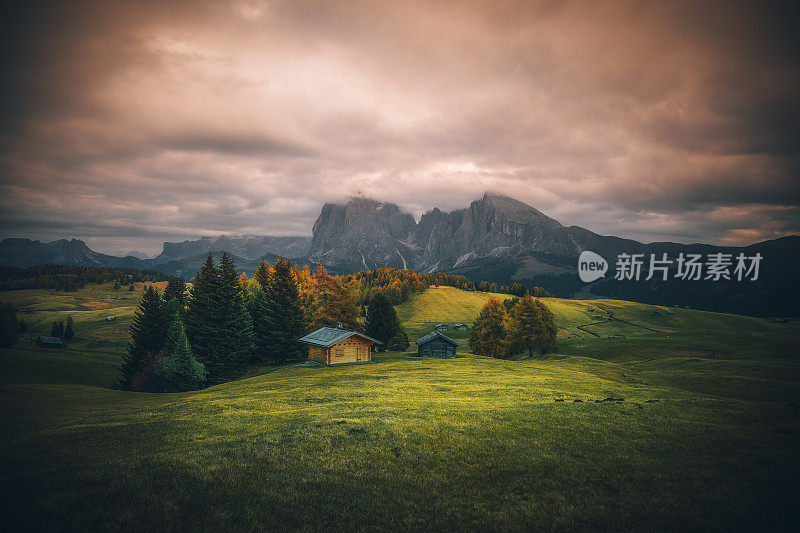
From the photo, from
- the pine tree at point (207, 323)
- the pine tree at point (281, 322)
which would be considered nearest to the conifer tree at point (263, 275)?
the pine tree at point (281, 322)

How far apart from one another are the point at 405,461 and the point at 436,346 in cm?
5932

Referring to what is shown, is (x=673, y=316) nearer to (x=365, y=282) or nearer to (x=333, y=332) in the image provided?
(x=365, y=282)

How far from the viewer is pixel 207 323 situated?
5397 centimetres

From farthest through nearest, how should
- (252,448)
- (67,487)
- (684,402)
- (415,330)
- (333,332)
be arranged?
(415,330), (333,332), (684,402), (252,448), (67,487)

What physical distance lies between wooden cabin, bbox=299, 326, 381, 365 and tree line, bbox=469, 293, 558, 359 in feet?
95.1

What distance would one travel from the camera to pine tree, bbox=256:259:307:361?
62469 millimetres

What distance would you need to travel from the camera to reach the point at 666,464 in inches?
553

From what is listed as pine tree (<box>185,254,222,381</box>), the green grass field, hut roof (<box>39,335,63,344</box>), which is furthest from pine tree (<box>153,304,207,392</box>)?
hut roof (<box>39,335,63,344</box>)

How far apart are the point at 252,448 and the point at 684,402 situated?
98.6 ft

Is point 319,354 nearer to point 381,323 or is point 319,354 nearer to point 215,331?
point 215,331

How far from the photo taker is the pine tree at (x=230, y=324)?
53656 millimetres

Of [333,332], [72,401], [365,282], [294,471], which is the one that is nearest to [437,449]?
[294,471]

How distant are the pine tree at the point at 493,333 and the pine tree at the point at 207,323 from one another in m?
52.8

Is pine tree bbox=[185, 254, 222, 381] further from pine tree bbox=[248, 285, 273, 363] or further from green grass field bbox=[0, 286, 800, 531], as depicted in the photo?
green grass field bbox=[0, 286, 800, 531]
